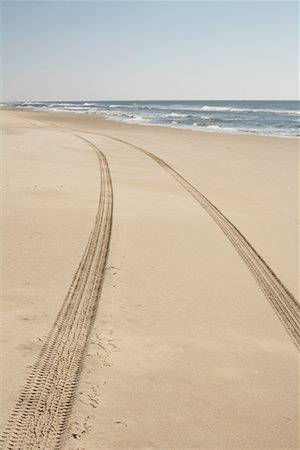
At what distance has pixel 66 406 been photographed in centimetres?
307

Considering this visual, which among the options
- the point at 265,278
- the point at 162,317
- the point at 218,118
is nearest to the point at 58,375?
the point at 162,317

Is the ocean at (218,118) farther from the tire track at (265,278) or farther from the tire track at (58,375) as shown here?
the tire track at (58,375)

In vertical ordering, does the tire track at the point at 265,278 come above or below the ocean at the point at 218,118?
below

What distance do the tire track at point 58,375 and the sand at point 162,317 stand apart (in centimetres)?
8

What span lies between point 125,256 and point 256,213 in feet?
12.9

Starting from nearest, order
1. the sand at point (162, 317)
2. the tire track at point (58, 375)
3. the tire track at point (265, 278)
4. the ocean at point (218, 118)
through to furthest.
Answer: the tire track at point (58, 375), the sand at point (162, 317), the tire track at point (265, 278), the ocean at point (218, 118)

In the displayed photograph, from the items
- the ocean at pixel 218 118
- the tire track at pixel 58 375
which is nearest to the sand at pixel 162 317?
the tire track at pixel 58 375

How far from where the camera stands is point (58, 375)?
339 cm

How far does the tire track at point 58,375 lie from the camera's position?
2.82 metres

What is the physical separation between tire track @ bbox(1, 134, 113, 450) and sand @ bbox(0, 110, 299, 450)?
0.25 feet

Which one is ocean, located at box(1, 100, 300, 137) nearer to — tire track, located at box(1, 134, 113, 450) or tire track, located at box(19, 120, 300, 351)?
tire track, located at box(19, 120, 300, 351)

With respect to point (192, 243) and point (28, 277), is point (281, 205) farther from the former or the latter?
point (28, 277)

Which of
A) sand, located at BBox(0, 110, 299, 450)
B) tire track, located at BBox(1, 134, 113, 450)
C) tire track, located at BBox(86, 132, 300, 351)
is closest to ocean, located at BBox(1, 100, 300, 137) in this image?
tire track, located at BBox(86, 132, 300, 351)

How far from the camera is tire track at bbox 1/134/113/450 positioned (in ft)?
9.25
